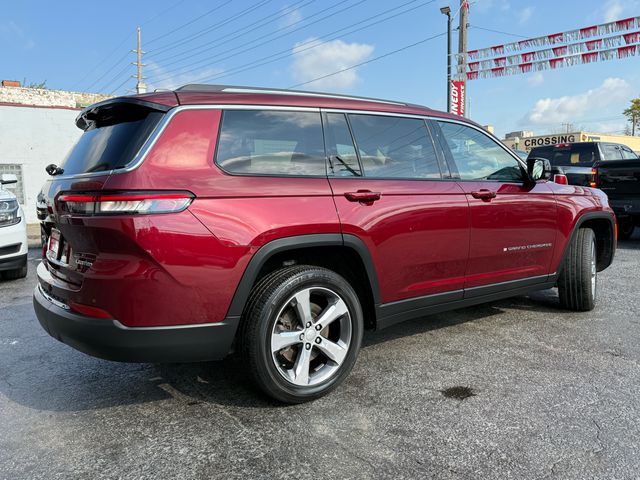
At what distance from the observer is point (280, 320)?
2.92 metres

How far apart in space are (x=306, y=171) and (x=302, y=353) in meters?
1.06

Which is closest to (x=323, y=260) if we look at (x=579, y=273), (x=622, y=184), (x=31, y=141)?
(x=579, y=273)

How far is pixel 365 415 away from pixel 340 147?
160cm

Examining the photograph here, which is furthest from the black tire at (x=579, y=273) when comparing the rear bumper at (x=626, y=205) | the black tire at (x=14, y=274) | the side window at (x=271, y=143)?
the black tire at (x=14, y=274)

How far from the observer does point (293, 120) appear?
3053mm

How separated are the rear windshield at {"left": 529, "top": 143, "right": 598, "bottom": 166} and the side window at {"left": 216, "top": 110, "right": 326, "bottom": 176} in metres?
10.8

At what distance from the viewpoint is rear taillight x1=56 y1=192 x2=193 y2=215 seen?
2.42 metres

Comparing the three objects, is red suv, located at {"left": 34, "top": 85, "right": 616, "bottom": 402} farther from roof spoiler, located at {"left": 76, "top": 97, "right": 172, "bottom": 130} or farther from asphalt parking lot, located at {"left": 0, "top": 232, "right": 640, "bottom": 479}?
asphalt parking lot, located at {"left": 0, "top": 232, "right": 640, "bottom": 479}

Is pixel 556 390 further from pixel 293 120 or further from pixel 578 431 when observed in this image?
pixel 293 120

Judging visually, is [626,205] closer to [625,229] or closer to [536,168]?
[625,229]

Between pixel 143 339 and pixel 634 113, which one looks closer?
pixel 143 339

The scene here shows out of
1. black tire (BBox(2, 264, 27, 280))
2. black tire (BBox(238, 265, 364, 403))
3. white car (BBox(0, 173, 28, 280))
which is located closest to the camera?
black tire (BBox(238, 265, 364, 403))

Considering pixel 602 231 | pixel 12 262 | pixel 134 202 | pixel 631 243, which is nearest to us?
pixel 134 202

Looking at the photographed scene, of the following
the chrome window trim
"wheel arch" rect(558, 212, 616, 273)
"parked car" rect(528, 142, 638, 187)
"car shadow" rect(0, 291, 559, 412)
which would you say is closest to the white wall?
"car shadow" rect(0, 291, 559, 412)
